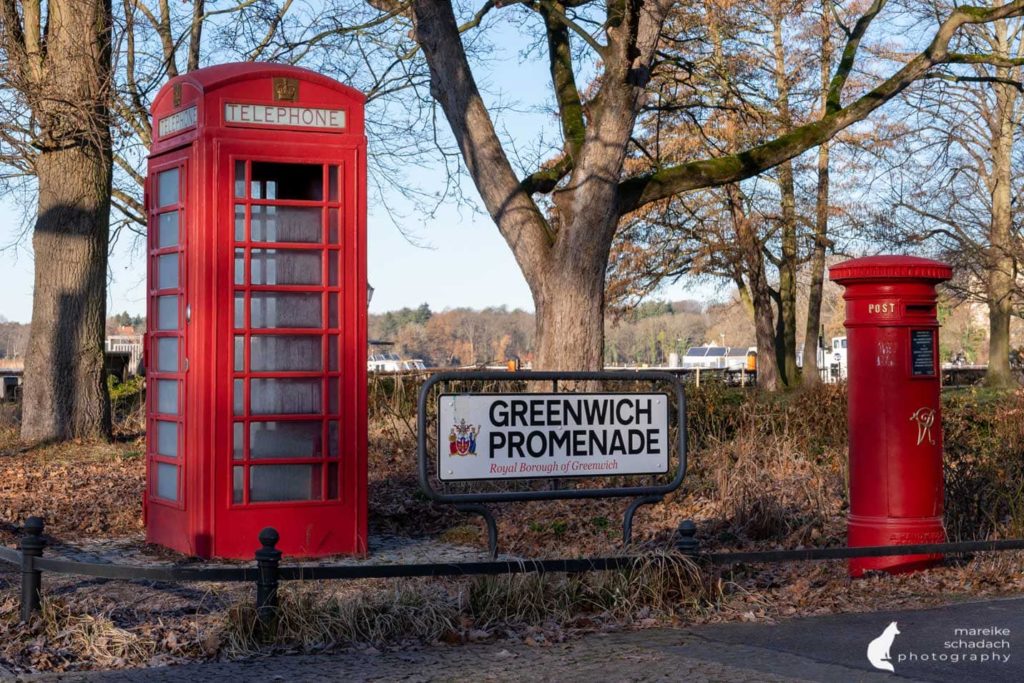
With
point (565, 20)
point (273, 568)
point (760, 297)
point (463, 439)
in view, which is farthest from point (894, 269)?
point (760, 297)

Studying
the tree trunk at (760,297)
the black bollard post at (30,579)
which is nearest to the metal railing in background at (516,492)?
the black bollard post at (30,579)

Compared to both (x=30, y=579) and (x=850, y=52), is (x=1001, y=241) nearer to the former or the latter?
(x=850, y=52)

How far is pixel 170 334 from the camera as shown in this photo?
Result: 30.4 feet

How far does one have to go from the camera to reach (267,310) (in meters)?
9.00

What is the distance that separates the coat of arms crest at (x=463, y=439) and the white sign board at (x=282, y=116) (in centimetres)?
272

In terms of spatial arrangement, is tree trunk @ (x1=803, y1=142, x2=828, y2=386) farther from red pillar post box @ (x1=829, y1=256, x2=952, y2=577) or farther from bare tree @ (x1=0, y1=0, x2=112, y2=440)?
red pillar post box @ (x1=829, y1=256, x2=952, y2=577)

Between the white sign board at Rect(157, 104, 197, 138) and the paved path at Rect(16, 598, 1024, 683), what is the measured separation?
176 inches

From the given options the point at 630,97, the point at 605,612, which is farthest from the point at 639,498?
the point at 630,97

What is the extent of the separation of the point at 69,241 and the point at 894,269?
11.9 meters

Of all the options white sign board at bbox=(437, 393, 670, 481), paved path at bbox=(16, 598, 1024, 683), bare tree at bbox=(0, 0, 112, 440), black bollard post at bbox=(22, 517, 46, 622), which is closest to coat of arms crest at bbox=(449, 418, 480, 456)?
white sign board at bbox=(437, 393, 670, 481)

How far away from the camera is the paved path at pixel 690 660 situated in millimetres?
5570

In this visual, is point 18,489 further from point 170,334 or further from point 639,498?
point 639,498

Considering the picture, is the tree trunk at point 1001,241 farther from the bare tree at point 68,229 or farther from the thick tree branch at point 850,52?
the bare tree at point 68,229

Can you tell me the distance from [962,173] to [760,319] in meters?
9.79
